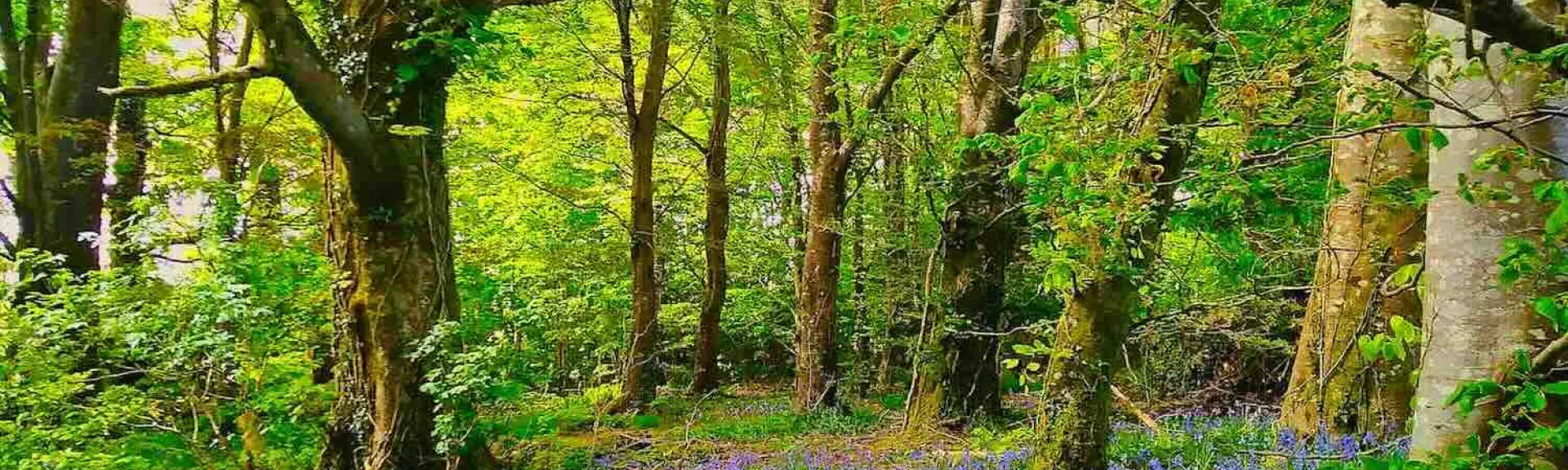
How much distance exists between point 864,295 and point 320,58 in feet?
31.8

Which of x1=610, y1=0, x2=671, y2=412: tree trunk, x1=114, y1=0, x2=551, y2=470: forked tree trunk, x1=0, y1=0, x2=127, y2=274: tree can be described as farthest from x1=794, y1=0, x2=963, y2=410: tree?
x1=0, y1=0, x2=127, y2=274: tree

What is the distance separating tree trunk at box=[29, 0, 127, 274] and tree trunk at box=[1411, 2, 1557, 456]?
9.29m

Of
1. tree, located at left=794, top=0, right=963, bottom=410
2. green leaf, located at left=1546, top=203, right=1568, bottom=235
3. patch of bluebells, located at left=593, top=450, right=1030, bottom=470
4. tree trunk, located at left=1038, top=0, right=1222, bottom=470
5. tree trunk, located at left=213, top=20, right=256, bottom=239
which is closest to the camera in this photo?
green leaf, located at left=1546, top=203, right=1568, bottom=235

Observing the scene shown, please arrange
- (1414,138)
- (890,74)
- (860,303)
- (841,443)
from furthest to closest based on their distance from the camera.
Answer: (860,303) < (890,74) < (841,443) < (1414,138)

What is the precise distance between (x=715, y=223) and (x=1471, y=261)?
31.1ft

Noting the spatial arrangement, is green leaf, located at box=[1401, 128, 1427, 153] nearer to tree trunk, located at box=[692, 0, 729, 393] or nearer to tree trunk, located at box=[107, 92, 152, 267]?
tree trunk, located at box=[692, 0, 729, 393]

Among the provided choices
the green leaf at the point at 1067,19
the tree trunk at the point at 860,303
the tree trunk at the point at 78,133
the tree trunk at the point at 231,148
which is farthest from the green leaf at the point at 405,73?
the tree trunk at the point at 860,303

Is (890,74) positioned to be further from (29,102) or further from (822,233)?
(29,102)

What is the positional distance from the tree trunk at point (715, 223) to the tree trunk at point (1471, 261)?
25.7 ft

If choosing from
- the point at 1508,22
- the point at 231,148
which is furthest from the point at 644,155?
the point at 1508,22

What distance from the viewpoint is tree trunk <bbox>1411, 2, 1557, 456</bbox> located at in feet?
5.57

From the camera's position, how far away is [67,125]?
290 inches

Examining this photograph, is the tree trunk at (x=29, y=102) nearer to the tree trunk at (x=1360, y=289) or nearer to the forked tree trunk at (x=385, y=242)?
the forked tree trunk at (x=385, y=242)

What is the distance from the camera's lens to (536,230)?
485 inches
